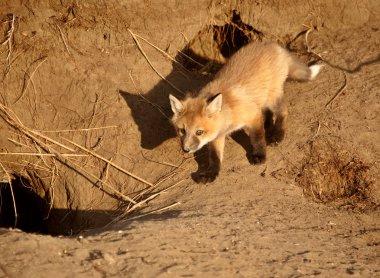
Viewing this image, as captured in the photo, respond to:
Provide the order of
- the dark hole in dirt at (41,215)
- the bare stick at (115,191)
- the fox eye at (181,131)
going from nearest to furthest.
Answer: the fox eye at (181,131), the bare stick at (115,191), the dark hole in dirt at (41,215)

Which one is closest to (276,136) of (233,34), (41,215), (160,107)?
(160,107)

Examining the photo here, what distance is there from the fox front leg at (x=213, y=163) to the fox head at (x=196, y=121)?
0.27 metres

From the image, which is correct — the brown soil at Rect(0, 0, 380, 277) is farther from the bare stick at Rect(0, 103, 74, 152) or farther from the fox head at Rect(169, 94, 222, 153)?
the fox head at Rect(169, 94, 222, 153)

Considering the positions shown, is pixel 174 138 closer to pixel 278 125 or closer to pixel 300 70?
pixel 278 125

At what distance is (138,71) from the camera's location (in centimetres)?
751

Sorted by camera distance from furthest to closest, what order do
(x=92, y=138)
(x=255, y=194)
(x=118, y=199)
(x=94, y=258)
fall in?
(x=92, y=138) → (x=118, y=199) → (x=255, y=194) → (x=94, y=258)

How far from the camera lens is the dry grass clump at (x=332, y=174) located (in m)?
5.90

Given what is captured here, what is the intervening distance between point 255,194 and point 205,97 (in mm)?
1439

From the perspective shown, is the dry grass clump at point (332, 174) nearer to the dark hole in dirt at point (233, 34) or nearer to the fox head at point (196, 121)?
the fox head at point (196, 121)

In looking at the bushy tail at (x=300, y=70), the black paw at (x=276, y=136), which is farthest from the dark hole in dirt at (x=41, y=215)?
the bushy tail at (x=300, y=70)

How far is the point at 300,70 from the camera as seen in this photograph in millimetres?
6953

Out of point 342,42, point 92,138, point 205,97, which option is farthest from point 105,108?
point 342,42

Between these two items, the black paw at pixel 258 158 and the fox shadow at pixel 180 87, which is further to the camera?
the fox shadow at pixel 180 87

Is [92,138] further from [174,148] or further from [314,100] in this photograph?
[314,100]
